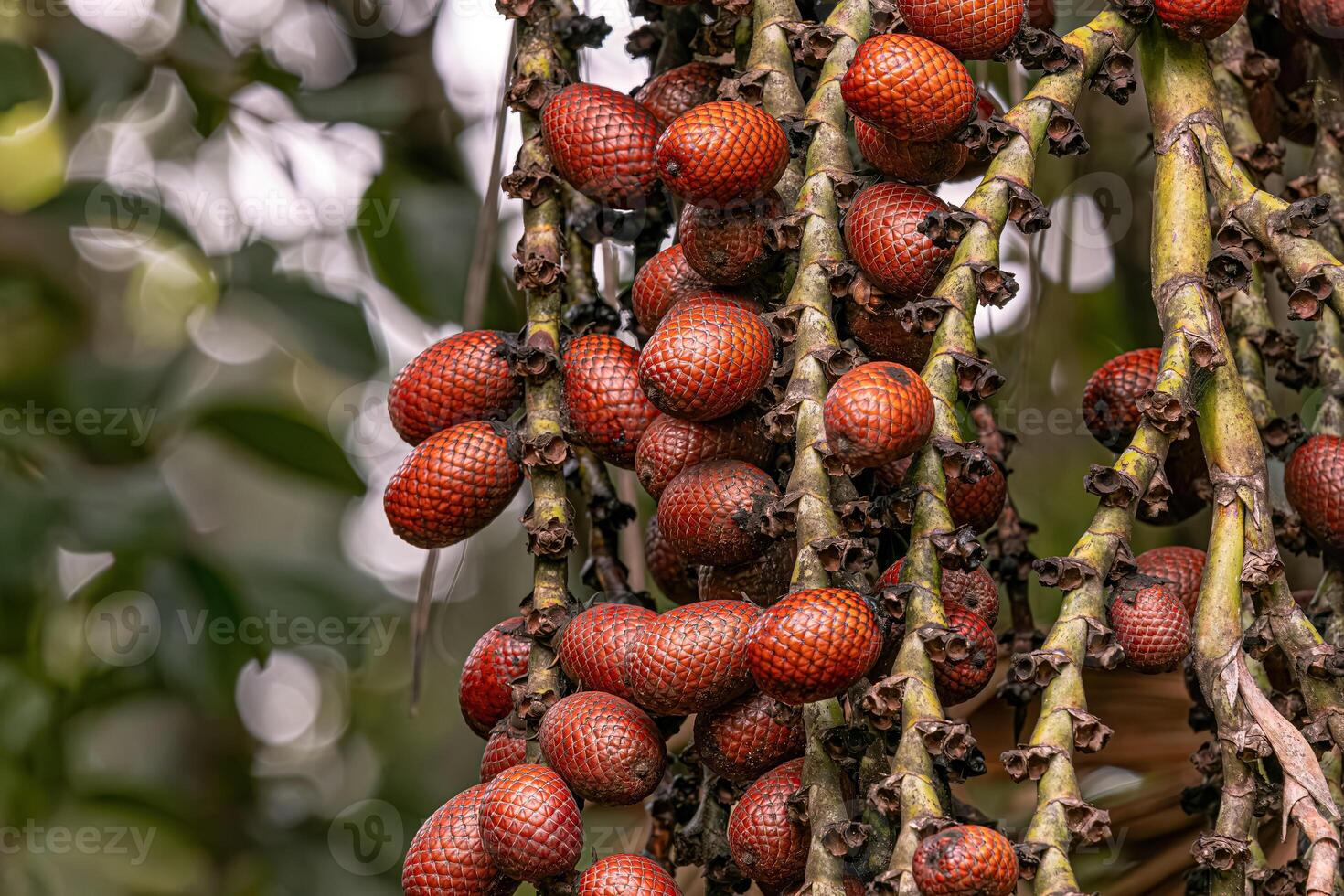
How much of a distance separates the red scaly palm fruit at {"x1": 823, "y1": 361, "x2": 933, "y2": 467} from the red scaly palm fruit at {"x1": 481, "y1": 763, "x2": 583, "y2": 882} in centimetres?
38

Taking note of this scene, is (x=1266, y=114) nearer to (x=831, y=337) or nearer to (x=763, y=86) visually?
(x=763, y=86)

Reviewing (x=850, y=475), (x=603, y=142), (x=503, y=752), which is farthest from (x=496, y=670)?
(x=603, y=142)

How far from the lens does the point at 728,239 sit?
128cm

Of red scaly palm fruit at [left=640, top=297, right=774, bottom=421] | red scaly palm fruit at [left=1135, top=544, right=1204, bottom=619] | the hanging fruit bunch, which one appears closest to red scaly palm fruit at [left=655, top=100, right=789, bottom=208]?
the hanging fruit bunch

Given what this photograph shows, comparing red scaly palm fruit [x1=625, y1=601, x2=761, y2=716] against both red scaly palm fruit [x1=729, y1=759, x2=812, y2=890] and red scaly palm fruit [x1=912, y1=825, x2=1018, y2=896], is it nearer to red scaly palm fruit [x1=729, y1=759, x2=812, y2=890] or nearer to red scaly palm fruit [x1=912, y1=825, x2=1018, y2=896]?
red scaly palm fruit [x1=729, y1=759, x2=812, y2=890]

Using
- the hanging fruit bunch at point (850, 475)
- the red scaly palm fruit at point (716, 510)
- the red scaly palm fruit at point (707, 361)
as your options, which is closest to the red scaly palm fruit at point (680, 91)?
the hanging fruit bunch at point (850, 475)

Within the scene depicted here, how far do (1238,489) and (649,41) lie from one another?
0.86 meters

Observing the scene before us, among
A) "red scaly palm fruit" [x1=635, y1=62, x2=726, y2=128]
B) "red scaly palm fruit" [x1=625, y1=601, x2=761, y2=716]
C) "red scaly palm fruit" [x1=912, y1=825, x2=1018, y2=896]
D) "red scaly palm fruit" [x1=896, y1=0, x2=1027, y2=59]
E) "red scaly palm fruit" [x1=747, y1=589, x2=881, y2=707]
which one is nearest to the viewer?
"red scaly palm fruit" [x1=912, y1=825, x2=1018, y2=896]

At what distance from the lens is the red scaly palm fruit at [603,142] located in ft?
4.50

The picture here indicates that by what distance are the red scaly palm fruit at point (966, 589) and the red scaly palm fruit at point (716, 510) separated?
12 cm

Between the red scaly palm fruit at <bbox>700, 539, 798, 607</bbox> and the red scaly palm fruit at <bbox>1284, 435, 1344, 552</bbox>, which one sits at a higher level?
the red scaly palm fruit at <bbox>1284, 435, 1344, 552</bbox>

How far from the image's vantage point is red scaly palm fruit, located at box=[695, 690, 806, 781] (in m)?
1.17

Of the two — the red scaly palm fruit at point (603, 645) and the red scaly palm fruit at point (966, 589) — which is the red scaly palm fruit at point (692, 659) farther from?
the red scaly palm fruit at point (966, 589)

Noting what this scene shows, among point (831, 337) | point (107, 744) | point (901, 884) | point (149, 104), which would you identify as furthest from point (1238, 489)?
point (149, 104)
